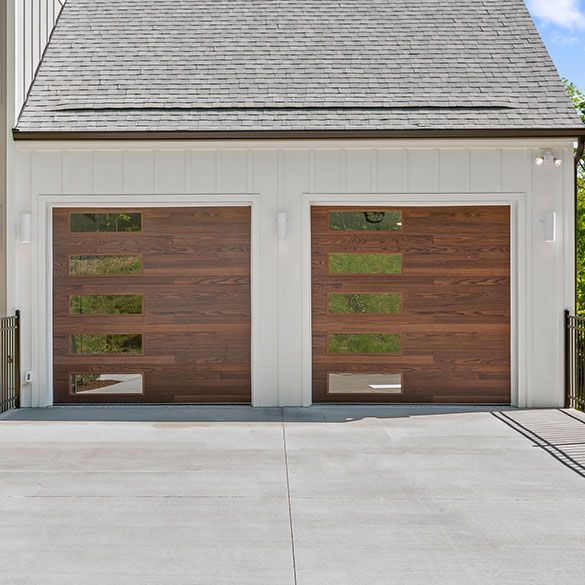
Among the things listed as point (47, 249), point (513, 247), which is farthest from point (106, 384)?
point (513, 247)

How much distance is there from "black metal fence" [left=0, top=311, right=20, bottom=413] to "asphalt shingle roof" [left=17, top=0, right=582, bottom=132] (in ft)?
7.88

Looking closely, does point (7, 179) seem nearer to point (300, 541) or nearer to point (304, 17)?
point (304, 17)

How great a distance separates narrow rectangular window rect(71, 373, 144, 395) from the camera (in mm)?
8969

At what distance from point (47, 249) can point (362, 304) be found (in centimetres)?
400

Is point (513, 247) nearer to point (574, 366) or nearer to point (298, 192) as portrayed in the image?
point (574, 366)

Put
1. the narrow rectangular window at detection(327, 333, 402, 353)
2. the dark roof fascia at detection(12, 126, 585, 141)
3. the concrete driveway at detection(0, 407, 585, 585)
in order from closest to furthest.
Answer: the concrete driveway at detection(0, 407, 585, 585), the dark roof fascia at detection(12, 126, 585, 141), the narrow rectangular window at detection(327, 333, 402, 353)

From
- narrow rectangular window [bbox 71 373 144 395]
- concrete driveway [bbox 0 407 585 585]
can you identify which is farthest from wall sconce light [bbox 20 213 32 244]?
concrete driveway [bbox 0 407 585 585]

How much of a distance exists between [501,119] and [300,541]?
21.0 feet

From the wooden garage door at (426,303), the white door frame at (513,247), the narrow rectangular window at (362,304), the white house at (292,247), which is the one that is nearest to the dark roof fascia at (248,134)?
the white house at (292,247)

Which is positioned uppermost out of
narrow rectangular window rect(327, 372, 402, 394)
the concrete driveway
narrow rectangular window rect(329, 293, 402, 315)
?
narrow rectangular window rect(329, 293, 402, 315)

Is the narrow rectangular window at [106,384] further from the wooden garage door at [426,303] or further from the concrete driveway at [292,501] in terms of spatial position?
the wooden garage door at [426,303]

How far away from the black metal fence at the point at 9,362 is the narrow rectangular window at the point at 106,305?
28.2 inches

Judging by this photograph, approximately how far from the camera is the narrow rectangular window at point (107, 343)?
29.3 ft

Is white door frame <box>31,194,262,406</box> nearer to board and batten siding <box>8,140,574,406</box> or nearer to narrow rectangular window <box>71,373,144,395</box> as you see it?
board and batten siding <box>8,140,574,406</box>
